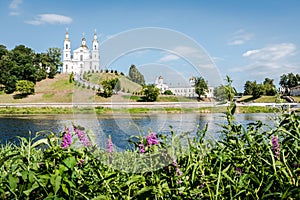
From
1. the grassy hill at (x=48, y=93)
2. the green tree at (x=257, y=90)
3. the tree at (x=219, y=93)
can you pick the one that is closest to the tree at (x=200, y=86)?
the tree at (x=219, y=93)

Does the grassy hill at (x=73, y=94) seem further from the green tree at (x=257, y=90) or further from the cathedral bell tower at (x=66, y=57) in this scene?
the cathedral bell tower at (x=66, y=57)

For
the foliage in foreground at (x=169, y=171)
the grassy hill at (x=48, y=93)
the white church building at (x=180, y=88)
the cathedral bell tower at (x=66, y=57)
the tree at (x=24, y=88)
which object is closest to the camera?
the foliage in foreground at (x=169, y=171)

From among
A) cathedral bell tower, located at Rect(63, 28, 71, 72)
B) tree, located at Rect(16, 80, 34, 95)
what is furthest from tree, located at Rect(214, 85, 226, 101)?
cathedral bell tower, located at Rect(63, 28, 71, 72)

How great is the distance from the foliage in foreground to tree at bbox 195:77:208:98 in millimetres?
668

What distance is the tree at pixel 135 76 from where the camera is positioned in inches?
126

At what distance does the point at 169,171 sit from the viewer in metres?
2.17

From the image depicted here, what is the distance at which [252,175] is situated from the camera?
182 centimetres

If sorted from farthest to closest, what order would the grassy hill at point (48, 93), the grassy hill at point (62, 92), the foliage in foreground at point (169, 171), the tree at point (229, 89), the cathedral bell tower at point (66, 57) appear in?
the cathedral bell tower at point (66, 57)
the grassy hill at point (48, 93)
the grassy hill at point (62, 92)
the tree at point (229, 89)
the foliage in foreground at point (169, 171)

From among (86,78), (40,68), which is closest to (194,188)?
(86,78)

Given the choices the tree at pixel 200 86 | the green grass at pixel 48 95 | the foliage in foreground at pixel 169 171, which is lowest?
the foliage in foreground at pixel 169 171

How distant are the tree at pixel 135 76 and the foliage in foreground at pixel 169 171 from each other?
980 mm

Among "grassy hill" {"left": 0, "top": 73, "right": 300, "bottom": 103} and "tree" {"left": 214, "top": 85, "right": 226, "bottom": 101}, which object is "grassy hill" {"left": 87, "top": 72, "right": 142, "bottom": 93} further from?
"tree" {"left": 214, "top": 85, "right": 226, "bottom": 101}

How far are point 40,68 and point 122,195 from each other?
9808 centimetres

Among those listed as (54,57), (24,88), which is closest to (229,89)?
(24,88)
